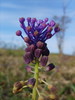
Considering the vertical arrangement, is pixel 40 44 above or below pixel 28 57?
above

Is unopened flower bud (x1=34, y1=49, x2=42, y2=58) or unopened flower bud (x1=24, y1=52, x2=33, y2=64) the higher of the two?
unopened flower bud (x1=34, y1=49, x2=42, y2=58)

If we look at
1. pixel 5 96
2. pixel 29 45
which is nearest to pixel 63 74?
pixel 5 96

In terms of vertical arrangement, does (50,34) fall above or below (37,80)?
above

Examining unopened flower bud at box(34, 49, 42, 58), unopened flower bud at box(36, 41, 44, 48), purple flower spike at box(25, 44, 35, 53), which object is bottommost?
unopened flower bud at box(34, 49, 42, 58)

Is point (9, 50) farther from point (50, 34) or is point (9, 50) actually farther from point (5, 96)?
point (50, 34)

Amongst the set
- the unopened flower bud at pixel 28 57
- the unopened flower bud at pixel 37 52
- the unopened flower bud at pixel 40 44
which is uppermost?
the unopened flower bud at pixel 40 44

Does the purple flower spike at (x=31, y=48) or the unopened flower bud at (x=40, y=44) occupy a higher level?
the unopened flower bud at (x=40, y=44)
